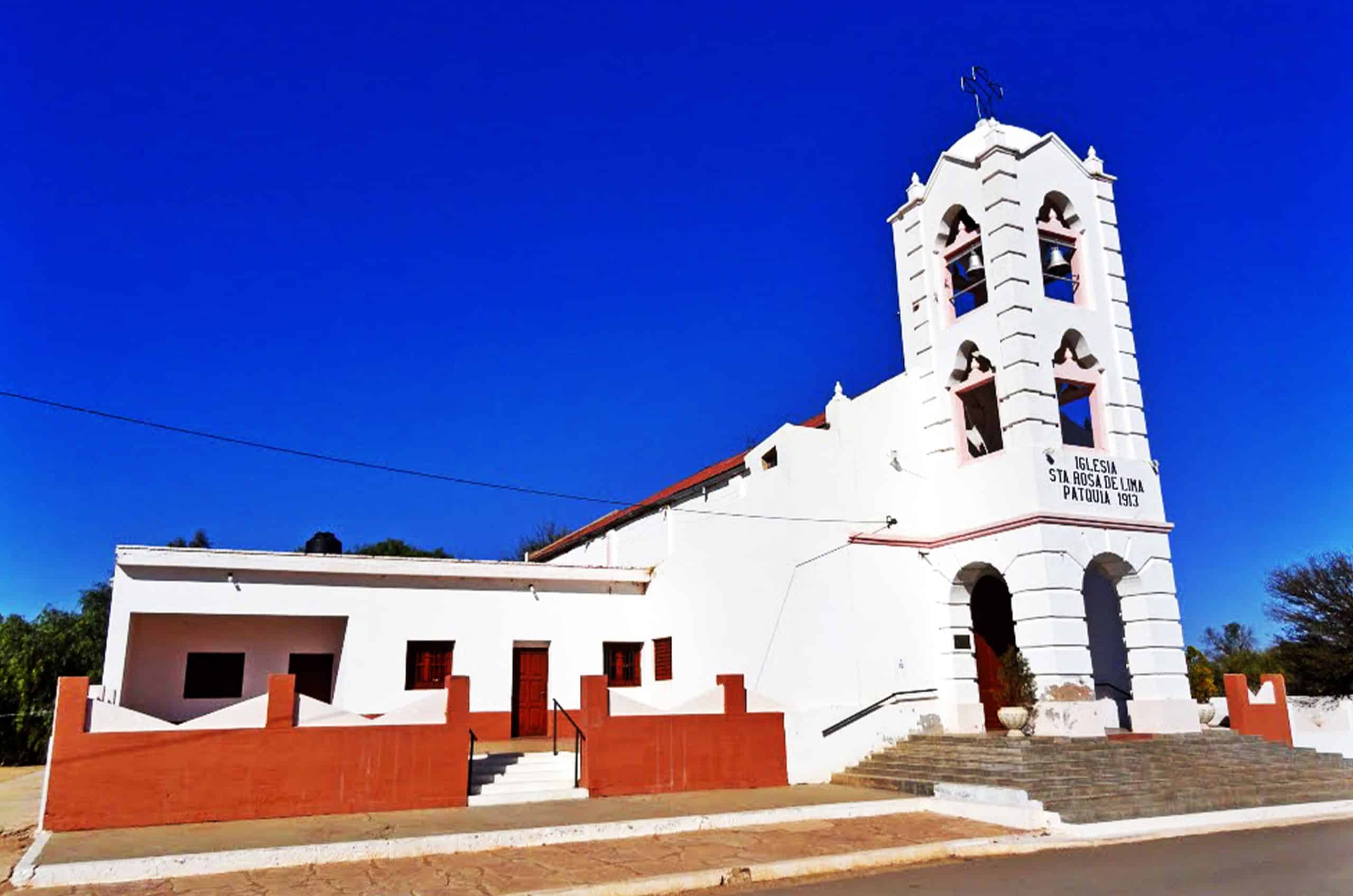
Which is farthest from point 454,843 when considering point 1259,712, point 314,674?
point 1259,712

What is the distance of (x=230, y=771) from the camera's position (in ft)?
40.4

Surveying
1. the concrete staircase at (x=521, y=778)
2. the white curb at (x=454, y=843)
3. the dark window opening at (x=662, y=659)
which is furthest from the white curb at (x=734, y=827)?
the dark window opening at (x=662, y=659)

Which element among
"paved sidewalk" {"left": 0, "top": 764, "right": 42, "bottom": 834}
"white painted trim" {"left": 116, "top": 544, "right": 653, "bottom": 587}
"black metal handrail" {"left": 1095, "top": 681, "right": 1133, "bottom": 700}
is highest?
"white painted trim" {"left": 116, "top": 544, "right": 653, "bottom": 587}

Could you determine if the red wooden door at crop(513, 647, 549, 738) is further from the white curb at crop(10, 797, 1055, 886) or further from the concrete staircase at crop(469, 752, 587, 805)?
the white curb at crop(10, 797, 1055, 886)

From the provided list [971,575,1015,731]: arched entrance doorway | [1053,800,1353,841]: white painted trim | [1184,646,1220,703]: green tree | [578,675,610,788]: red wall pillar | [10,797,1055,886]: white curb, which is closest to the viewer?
[10,797,1055,886]: white curb

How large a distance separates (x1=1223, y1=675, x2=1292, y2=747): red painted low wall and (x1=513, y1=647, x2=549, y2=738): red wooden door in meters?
13.3

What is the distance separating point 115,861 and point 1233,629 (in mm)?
68778

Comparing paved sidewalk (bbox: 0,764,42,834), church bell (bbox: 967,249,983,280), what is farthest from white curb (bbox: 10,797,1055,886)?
church bell (bbox: 967,249,983,280)

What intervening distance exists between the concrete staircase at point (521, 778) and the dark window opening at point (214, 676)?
5435 mm

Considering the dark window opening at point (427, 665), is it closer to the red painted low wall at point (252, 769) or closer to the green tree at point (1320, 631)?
the red painted low wall at point (252, 769)

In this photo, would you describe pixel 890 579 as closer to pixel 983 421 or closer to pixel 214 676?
pixel 983 421

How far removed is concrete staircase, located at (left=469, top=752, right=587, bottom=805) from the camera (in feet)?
45.4

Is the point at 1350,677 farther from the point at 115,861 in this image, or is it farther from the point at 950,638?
the point at 115,861

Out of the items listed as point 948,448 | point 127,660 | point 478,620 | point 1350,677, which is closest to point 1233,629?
point 1350,677
